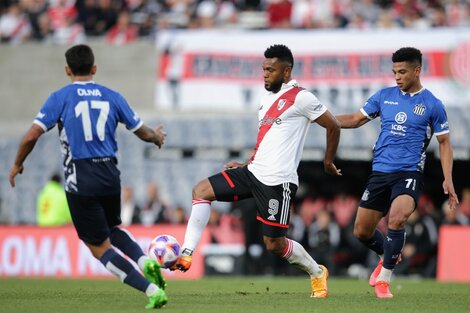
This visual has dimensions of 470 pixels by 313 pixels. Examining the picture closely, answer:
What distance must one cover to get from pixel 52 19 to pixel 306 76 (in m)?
6.99

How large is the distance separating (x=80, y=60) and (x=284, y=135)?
2315 mm

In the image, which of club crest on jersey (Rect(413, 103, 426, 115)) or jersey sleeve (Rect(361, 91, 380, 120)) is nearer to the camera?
club crest on jersey (Rect(413, 103, 426, 115))

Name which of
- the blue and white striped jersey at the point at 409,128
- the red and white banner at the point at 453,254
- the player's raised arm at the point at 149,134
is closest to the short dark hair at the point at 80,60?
the player's raised arm at the point at 149,134

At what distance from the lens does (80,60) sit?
403 inches

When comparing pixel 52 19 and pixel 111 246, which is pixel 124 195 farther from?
pixel 111 246

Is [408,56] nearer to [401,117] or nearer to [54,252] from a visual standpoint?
[401,117]

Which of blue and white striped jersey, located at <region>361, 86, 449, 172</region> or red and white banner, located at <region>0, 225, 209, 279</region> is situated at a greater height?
blue and white striped jersey, located at <region>361, 86, 449, 172</region>

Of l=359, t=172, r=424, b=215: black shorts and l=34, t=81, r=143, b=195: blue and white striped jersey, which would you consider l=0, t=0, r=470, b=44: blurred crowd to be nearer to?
l=359, t=172, r=424, b=215: black shorts

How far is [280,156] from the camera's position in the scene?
1118cm

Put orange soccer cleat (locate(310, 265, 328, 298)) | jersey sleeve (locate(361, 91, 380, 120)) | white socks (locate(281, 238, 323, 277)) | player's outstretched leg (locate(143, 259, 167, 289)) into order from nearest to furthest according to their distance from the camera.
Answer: player's outstretched leg (locate(143, 259, 167, 289)) → white socks (locate(281, 238, 323, 277)) → orange soccer cleat (locate(310, 265, 328, 298)) → jersey sleeve (locate(361, 91, 380, 120))

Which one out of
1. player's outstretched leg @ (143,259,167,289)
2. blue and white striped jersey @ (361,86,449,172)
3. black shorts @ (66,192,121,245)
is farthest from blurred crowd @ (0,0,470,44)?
black shorts @ (66,192,121,245)

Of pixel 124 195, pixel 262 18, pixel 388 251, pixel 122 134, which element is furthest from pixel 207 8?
pixel 388 251

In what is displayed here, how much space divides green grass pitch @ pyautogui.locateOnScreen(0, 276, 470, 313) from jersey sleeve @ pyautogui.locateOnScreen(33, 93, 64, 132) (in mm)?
1737

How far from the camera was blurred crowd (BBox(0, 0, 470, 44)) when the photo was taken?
23344mm
